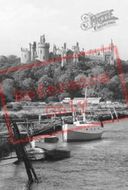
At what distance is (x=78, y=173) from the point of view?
46562 mm

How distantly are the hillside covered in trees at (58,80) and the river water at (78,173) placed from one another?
46.7m

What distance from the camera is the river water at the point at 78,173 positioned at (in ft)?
134

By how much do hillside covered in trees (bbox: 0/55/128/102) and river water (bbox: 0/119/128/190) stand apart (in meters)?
46.7

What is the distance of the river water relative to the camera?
40969 mm

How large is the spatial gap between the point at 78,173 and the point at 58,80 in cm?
8979

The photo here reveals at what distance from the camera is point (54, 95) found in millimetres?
144125

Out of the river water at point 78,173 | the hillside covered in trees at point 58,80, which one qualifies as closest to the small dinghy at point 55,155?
the river water at point 78,173

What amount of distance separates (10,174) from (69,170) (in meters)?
5.72
